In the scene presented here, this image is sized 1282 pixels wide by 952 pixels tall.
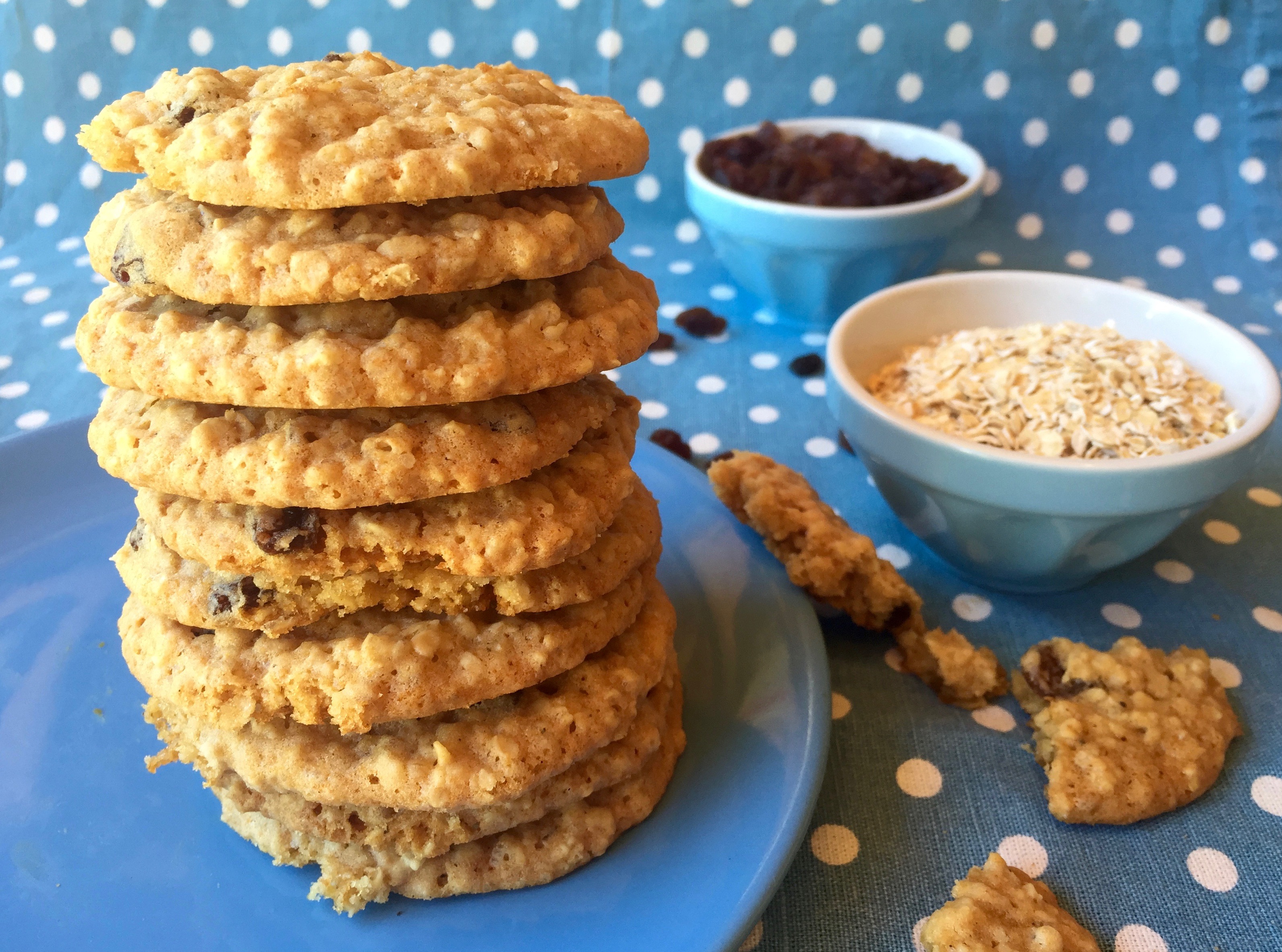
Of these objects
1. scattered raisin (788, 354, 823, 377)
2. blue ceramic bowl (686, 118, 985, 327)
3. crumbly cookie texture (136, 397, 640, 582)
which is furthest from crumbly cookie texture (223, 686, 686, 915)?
blue ceramic bowl (686, 118, 985, 327)

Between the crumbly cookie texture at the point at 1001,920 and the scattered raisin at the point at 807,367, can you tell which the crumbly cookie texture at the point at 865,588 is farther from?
the scattered raisin at the point at 807,367

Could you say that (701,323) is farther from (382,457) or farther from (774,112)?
(382,457)

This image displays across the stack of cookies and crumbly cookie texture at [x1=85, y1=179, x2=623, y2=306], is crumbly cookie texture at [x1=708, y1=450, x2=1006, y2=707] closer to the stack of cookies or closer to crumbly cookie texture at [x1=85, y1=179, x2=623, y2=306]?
the stack of cookies

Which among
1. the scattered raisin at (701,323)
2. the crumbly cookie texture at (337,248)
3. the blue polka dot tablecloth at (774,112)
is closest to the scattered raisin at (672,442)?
the blue polka dot tablecloth at (774,112)

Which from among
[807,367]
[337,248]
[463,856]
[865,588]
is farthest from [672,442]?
[337,248]

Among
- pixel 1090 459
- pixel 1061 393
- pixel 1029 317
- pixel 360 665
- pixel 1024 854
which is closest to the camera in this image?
pixel 360 665
